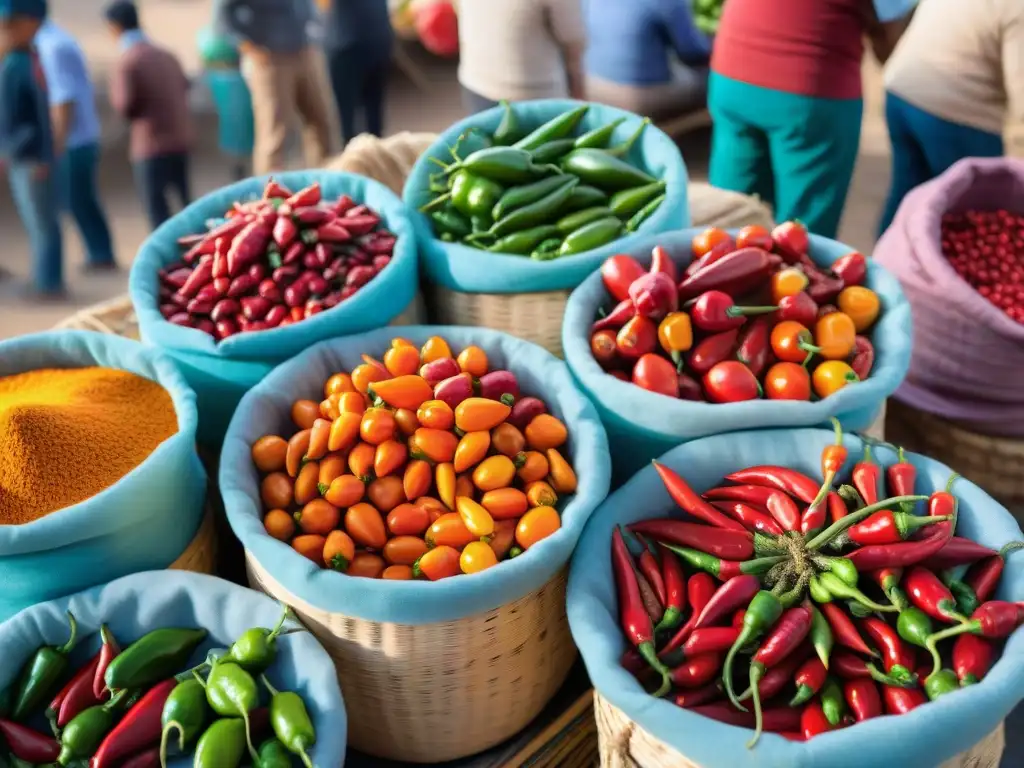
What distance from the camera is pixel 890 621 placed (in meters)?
1.44

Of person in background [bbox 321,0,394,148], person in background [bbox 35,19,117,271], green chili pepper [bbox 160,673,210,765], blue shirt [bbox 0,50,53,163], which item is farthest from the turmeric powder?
person in background [bbox 321,0,394,148]

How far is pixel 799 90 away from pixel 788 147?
196 millimetres

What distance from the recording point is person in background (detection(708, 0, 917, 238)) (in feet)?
8.79

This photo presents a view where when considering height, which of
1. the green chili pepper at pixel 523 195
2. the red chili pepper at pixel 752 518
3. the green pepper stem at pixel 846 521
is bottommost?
the red chili pepper at pixel 752 518

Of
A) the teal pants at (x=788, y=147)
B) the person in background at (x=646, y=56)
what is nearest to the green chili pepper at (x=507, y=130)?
the teal pants at (x=788, y=147)

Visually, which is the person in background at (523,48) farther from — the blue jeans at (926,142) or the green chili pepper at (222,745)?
the green chili pepper at (222,745)

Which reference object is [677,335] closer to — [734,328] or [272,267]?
[734,328]

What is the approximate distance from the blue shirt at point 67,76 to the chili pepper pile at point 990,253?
138 inches

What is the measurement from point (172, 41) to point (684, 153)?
3.64 meters

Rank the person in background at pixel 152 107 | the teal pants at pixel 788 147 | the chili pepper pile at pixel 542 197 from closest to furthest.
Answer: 1. the chili pepper pile at pixel 542 197
2. the teal pants at pixel 788 147
3. the person in background at pixel 152 107

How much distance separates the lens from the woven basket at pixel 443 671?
1479 millimetres

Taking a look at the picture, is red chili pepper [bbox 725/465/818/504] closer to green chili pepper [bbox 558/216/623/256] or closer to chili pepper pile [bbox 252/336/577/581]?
chili pepper pile [bbox 252/336/577/581]

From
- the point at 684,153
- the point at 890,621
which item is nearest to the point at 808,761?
the point at 890,621

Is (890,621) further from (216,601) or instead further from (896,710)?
(216,601)
